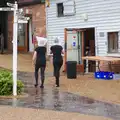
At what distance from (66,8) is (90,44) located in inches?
112

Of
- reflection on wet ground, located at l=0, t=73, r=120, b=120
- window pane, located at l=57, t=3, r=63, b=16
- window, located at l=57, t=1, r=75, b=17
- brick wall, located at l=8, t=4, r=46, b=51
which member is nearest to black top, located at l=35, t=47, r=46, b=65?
reflection on wet ground, located at l=0, t=73, r=120, b=120

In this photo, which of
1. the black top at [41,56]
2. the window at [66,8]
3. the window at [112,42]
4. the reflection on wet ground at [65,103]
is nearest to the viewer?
the reflection on wet ground at [65,103]

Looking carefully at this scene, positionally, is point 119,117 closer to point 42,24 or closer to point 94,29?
point 94,29

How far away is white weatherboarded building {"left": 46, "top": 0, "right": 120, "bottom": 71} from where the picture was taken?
2220cm

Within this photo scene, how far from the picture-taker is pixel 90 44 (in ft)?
78.6

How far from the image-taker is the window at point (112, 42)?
2239cm

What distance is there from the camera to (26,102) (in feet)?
43.5

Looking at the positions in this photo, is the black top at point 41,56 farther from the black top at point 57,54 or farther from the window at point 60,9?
the window at point 60,9

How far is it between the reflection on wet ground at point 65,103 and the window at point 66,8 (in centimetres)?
1005

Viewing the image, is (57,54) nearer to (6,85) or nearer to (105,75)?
(105,75)

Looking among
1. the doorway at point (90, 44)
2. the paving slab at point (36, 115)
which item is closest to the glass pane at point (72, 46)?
the doorway at point (90, 44)

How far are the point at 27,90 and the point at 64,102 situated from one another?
3.00 meters

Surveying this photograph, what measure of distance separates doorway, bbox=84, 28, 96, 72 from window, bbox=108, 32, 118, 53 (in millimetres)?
1228

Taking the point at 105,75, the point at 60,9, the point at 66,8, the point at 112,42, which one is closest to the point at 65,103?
the point at 105,75
